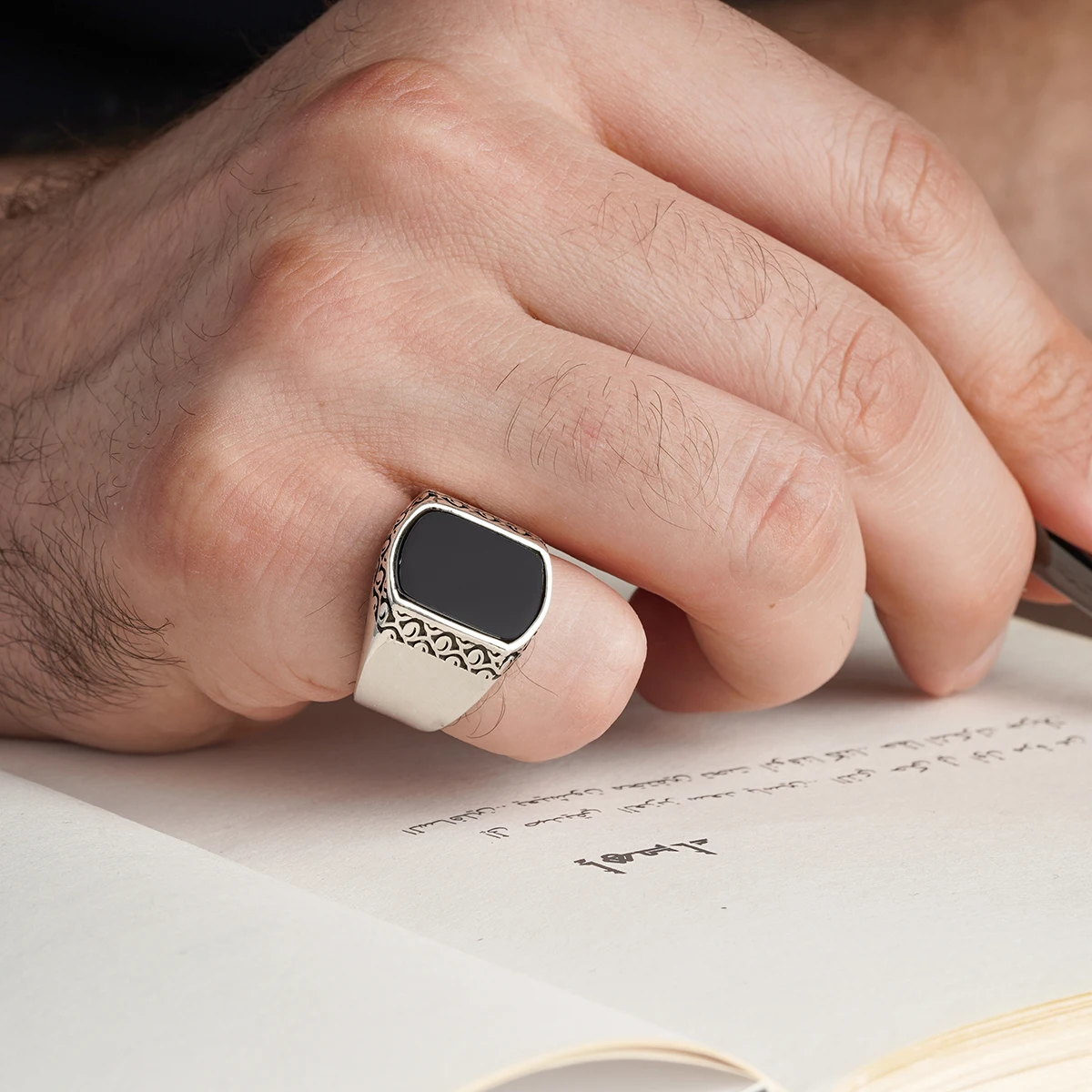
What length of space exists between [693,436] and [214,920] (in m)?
0.37

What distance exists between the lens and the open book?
1.34 feet

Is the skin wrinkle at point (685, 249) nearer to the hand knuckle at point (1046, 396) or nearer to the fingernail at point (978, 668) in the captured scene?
the hand knuckle at point (1046, 396)

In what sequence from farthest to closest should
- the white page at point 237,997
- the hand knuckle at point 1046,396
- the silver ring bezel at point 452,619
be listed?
1. the hand knuckle at point 1046,396
2. the silver ring bezel at point 452,619
3. the white page at point 237,997

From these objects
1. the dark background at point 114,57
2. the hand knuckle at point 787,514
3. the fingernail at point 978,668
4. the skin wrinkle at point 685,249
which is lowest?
the fingernail at point 978,668

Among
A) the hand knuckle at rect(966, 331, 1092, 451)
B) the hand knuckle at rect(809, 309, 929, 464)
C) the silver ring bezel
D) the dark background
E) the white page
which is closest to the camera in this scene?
the white page

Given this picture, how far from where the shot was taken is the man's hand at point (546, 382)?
0.67 m

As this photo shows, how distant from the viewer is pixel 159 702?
76 centimetres

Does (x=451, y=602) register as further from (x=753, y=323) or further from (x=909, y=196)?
(x=909, y=196)

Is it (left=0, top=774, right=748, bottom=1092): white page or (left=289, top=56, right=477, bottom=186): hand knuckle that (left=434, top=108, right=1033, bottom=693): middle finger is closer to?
(left=289, top=56, right=477, bottom=186): hand knuckle

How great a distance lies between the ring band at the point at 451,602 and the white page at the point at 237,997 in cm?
15

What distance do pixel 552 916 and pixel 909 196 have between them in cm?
55

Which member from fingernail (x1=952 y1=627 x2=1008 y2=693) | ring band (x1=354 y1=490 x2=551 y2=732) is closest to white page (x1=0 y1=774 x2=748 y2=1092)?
ring band (x1=354 y1=490 x2=551 y2=732)

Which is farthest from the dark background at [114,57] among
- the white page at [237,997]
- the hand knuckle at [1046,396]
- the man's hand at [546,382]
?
the white page at [237,997]

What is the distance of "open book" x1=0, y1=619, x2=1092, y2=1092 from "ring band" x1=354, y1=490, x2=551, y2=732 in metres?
0.09
